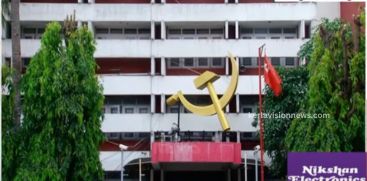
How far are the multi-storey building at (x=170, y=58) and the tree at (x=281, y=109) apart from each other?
10.8 feet

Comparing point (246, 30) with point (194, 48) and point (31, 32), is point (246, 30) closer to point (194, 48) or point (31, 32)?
point (194, 48)

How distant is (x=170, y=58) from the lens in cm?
2834

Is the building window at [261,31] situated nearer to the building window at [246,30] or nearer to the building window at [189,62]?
the building window at [246,30]

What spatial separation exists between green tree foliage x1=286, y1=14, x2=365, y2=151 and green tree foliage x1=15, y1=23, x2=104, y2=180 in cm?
561

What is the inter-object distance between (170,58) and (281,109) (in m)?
6.71

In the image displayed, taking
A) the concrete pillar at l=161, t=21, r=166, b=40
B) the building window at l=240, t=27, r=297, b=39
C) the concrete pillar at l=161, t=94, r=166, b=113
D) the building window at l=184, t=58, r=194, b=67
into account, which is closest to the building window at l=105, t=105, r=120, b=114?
the concrete pillar at l=161, t=94, r=166, b=113

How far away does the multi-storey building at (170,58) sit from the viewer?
27.2m

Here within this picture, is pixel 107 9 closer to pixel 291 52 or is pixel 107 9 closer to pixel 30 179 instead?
pixel 291 52

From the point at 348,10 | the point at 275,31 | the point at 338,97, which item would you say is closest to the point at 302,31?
the point at 275,31

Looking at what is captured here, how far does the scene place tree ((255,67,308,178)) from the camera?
23.1 meters

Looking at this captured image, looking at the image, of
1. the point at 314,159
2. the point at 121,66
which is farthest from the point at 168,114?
the point at 314,159

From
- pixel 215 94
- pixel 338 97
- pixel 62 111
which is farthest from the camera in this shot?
pixel 215 94

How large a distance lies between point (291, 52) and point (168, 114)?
545 centimetres

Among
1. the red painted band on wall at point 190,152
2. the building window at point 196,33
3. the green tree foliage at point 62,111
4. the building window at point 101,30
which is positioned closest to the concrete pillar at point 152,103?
the building window at point 196,33
